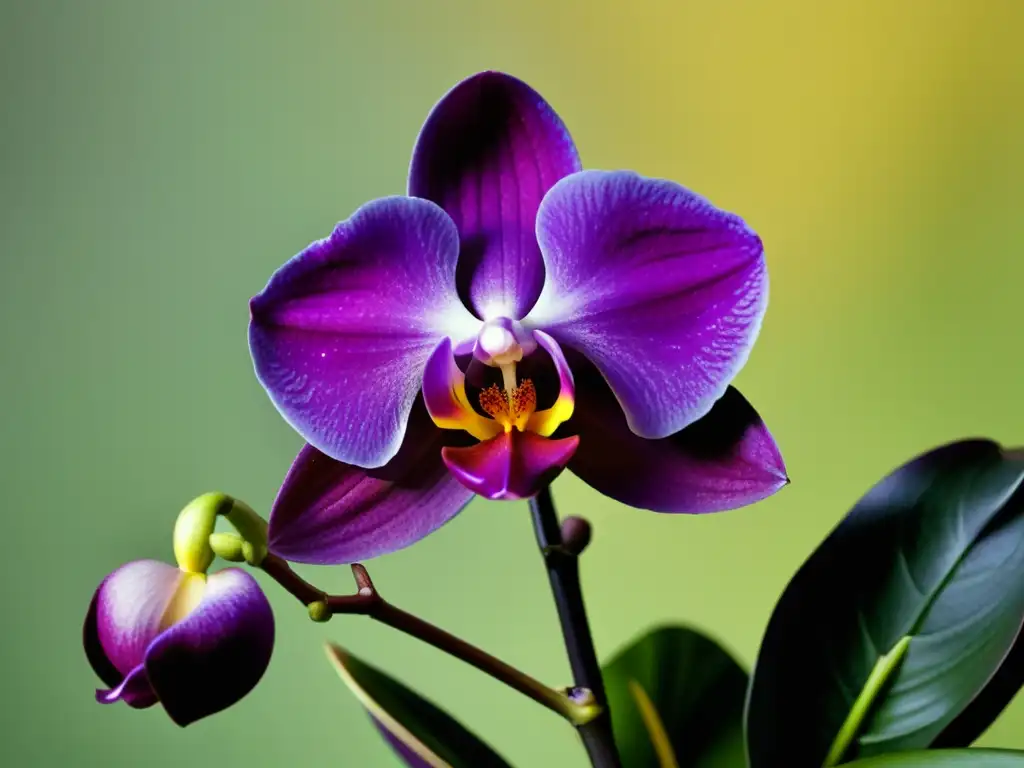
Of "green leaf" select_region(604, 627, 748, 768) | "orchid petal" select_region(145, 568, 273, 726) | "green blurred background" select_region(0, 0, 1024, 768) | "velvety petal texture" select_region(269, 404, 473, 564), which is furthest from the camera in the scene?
"green blurred background" select_region(0, 0, 1024, 768)

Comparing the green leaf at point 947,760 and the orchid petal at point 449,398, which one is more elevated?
the orchid petal at point 449,398

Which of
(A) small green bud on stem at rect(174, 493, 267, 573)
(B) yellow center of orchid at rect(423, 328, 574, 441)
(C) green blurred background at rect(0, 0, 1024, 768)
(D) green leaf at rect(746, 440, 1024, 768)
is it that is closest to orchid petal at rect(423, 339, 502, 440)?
(B) yellow center of orchid at rect(423, 328, 574, 441)

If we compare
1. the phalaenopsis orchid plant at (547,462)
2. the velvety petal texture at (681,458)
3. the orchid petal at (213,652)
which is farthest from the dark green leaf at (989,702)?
the orchid petal at (213,652)

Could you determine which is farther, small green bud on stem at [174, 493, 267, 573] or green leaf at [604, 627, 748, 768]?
green leaf at [604, 627, 748, 768]

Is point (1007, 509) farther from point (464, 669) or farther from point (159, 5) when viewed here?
point (159, 5)

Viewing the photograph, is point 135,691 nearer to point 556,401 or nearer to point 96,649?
point 96,649

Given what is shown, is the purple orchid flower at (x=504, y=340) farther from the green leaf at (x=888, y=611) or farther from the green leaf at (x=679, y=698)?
the green leaf at (x=679, y=698)

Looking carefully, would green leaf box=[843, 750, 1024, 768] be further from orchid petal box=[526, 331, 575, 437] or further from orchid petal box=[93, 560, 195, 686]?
orchid petal box=[93, 560, 195, 686]
